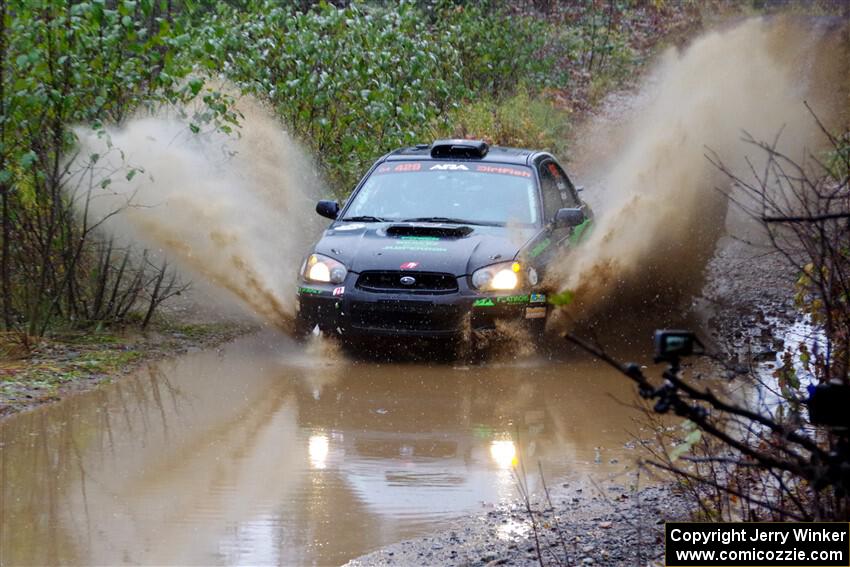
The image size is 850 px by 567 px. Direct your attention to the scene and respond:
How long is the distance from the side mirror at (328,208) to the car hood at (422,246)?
1.28ft

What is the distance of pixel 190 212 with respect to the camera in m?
11.6

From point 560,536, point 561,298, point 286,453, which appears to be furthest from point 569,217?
point 561,298

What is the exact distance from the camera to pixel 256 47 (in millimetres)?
15773

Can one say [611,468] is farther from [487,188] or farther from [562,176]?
[562,176]

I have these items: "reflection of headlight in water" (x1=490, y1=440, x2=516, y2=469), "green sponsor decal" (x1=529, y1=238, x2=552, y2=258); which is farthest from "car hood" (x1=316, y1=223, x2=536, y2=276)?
"reflection of headlight in water" (x1=490, y1=440, x2=516, y2=469)

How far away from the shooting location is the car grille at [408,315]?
9812 mm

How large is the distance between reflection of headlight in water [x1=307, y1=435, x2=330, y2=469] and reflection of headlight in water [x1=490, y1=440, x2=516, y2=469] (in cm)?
100

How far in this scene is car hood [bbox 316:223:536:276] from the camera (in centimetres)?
1002

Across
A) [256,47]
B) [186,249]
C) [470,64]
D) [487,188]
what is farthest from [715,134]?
[186,249]

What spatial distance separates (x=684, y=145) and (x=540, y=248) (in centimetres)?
667

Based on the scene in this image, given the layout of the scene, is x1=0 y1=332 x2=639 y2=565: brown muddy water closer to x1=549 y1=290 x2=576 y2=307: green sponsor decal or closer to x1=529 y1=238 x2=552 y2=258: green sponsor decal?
x1=529 y1=238 x2=552 y2=258: green sponsor decal

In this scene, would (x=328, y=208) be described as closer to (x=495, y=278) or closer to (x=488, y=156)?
(x=488, y=156)

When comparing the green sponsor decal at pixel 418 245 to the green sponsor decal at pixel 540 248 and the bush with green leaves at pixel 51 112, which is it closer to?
the green sponsor decal at pixel 540 248

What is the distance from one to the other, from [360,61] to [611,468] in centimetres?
997
